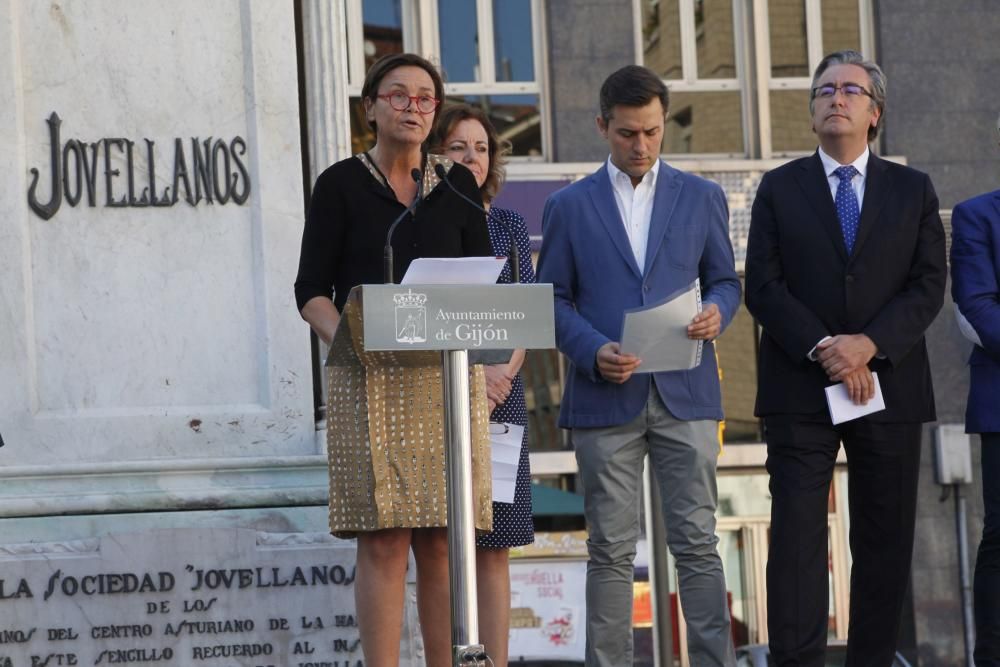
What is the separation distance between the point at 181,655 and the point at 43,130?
1.89 m

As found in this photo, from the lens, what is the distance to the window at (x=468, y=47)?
16016 millimetres

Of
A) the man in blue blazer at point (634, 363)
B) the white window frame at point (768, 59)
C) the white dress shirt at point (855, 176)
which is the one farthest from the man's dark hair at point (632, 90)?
the white window frame at point (768, 59)

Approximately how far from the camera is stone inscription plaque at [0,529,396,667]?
5.96 m

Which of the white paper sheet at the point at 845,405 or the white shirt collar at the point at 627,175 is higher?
the white shirt collar at the point at 627,175

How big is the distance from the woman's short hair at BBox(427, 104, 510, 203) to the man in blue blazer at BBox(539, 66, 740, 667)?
290 millimetres

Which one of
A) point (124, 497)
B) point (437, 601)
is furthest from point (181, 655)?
point (437, 601)

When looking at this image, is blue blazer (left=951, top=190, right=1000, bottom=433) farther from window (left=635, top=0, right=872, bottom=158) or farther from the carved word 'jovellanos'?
window (left=635, top=0, right=872, bottom=158)

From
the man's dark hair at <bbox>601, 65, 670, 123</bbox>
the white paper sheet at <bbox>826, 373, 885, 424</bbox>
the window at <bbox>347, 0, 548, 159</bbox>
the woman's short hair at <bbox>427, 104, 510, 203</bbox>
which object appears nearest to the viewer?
the white paper sheet at <bbox>826, 373, 885, 424</bbox>

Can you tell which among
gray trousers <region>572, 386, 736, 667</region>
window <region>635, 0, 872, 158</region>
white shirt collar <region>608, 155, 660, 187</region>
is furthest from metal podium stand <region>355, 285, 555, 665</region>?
window <region>635, 0, 872, 158</region>

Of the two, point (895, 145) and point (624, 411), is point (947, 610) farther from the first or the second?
point (624, 411)

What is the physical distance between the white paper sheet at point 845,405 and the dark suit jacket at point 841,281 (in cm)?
4

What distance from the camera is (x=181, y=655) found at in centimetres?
598

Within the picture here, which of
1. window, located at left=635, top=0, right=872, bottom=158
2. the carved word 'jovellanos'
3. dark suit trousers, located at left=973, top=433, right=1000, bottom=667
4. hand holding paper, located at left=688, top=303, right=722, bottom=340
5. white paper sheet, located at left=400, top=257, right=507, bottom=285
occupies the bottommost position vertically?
dark suit trousers, located at left=973, top=433, right=1000, bottom=667

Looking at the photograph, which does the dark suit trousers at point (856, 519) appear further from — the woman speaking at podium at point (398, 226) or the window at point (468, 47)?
the window at point (468, 47)
